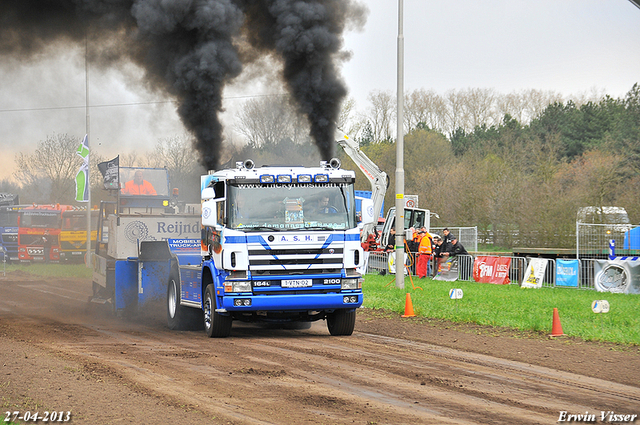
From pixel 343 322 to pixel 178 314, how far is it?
11.2ft

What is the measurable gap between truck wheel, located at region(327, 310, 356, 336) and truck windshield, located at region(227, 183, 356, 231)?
5.63ft

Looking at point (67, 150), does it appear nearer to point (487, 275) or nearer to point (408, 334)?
point (487, 275)

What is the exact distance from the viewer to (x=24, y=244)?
134 ft

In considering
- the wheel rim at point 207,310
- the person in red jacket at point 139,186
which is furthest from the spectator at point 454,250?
the wheel rim at point 207,310

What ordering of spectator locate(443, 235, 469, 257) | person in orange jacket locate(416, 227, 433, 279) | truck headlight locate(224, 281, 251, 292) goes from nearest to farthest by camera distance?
truck headlight locate(224, 281, 251, 292) < spectator locate(443, 235, 469, 257) < person in orange jacket locate(416, 227, 433, 279)

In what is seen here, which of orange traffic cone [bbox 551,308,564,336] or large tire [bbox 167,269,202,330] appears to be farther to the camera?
large tire [bbox 167,269,202,330]

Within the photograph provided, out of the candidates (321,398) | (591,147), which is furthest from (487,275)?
(591,147)

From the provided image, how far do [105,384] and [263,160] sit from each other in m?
26.1

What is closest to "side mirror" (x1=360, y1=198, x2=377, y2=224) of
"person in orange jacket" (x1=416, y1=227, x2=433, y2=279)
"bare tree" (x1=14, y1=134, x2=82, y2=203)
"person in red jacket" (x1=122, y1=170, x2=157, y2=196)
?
"person in orange jacket" (x1=416, y1=227, x2=433, y2=279)

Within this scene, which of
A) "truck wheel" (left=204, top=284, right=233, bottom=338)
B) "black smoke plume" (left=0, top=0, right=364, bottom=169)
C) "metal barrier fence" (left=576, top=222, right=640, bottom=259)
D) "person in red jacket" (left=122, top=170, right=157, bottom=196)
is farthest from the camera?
"person in red jacket" (left=122, top=170, right=157, bottom=196)

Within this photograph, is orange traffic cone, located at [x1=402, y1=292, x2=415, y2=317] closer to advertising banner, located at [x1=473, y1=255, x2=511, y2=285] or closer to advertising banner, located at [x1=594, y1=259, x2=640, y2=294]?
advertising banner, located at [x1=594, y1=259, x2=640, y2=294]

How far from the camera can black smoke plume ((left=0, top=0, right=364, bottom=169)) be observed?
17953 mm

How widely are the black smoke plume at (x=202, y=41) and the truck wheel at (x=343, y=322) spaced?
733 cm

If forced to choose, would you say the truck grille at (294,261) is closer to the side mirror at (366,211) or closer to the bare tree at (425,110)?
the side mirror at (366,211)
